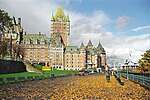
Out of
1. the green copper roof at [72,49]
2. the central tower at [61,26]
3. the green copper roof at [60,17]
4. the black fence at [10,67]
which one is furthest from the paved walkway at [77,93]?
the green copper roof at [60,17]

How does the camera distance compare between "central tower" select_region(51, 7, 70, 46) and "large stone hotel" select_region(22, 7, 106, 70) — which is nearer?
"large stone hotel" select_region(22, 7, 106, 70)

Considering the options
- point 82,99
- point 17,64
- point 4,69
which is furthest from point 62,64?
point 82,99

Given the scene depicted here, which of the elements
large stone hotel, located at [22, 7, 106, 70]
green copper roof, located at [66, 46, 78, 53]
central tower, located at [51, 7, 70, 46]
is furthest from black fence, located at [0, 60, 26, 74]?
central tower, located at [51, 7, 70, 46]

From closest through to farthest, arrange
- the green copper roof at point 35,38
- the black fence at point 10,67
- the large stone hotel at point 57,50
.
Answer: the black fence at point 10,67 → the large stone hotel at point 57,50 → the green copper roof at point 35,38

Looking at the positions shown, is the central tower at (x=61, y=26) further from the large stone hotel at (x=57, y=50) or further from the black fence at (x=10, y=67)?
the black fence at (x=10, y=67)

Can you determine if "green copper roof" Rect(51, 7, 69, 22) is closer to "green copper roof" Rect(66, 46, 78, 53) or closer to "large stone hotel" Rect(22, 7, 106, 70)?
"large stone hotel" Rect(22, 7, 106, 70)

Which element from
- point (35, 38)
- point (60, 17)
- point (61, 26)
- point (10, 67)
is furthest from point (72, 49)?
point (10, 67)

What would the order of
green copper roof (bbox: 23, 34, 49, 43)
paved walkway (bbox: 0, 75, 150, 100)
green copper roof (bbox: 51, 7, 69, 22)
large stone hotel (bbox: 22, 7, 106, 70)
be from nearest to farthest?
paved walkway (bbox: 0, 75, 150, 100) < large stone hotel (bbox: 22, 7, 106, 70) < green copper roof (bbox: 23, 34, 49, 43) < green copper roof (bbox: 51, 7, 69, 22)

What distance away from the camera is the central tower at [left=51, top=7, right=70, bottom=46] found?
16171 centimetres

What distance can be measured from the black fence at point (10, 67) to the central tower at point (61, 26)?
283ft

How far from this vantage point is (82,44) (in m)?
157

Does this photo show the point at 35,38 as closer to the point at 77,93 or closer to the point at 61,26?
the point at 61,26

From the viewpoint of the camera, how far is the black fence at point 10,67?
184 ft

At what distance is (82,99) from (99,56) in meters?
173
